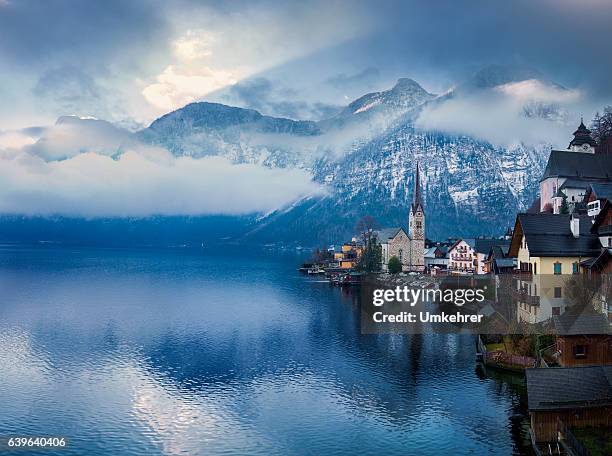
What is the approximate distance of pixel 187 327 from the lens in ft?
286

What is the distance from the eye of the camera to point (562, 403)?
116 feet

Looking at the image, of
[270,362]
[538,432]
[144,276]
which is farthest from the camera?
[144,276]

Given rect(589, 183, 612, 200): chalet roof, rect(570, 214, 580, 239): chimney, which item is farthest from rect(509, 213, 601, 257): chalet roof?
rect(589, 183, 612, 200): chalet roof

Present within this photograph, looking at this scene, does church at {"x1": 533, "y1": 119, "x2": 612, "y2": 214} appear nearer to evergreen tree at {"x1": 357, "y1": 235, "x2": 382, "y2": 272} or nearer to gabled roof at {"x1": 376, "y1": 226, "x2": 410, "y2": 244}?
evergreen tree at {"x1": 357, "y1": 235, "x2": 382, "y2": 272}

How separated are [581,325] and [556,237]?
52.6 feet

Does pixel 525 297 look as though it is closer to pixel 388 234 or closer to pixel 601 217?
pixel 601 217

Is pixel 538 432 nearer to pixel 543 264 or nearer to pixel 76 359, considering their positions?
pixel 543 264

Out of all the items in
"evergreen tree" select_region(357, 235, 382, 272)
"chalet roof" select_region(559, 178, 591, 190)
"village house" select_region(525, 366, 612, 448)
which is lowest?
"village house" select_region(525, 366, 612, 448)

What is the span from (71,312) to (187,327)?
93.2ft

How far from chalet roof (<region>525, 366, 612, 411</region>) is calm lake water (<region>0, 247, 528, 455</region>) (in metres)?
4.16

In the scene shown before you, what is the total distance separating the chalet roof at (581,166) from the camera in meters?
120

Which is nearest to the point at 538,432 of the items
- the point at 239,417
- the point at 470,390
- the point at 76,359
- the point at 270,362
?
the point at 470,390

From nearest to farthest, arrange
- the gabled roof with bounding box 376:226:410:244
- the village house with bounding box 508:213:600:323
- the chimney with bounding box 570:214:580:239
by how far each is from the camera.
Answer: the village house with bounding box 508:213:600:323 < the chimney with bounding box 570:214:580:239 < the gabled roof with bounding box 376:226:410:244

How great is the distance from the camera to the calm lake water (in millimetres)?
40625
